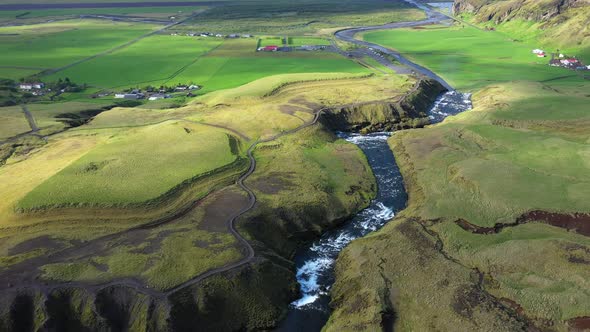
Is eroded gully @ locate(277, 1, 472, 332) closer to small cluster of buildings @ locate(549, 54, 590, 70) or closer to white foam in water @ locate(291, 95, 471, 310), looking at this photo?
white foam in water @ locate(291, 95, 471, 310)

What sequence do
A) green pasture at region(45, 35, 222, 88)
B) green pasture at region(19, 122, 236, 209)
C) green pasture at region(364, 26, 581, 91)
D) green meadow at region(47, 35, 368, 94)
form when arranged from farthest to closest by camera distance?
green pasture at region(45, 35, 222, 88)
green meadow at region(47, 35, 368, 94)
green pasture at region(364, 26, 581, 91)
green pasture at region(19, 122, 236, 209)

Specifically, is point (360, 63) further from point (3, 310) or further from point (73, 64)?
point (3, 310)

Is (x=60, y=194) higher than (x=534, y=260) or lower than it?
higher

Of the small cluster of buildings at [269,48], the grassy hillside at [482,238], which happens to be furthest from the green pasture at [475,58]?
the small cluster of buildings at [269,48]


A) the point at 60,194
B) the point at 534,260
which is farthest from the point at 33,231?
the point at 534,260

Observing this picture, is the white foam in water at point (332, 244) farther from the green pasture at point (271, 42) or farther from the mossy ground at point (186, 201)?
the green pasture at point (271, 42)

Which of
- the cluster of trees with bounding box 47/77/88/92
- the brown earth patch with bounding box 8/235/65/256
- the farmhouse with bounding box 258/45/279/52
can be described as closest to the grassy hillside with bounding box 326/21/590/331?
the brown earth patch with bounding box 8/235/65/256
